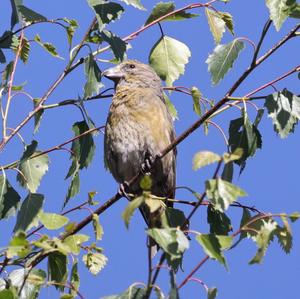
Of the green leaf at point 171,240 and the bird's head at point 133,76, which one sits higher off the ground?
the bird's head at point 133,76

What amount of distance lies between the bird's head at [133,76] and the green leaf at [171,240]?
363cm

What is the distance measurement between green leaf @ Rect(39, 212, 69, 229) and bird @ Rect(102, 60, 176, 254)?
8.30 feet

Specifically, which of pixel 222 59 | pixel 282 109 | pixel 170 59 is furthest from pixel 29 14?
pixel 282 109

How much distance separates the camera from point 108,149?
240 inches

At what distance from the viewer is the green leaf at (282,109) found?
387cm

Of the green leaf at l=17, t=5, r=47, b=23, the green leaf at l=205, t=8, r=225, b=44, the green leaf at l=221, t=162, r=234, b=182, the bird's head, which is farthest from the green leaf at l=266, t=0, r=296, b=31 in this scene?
the bird's head

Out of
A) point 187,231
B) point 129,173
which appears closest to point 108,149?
point 129,173

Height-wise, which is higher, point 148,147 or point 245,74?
point 245,74

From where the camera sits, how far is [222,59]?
4066mm

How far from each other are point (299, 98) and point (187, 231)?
111cm

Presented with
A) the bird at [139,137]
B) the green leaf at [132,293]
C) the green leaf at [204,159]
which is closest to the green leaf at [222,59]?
the green leaf at [132,293]

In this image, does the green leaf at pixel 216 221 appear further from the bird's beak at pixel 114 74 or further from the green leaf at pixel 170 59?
the bird's beak at pixel 114 74

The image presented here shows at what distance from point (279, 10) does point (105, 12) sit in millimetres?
823

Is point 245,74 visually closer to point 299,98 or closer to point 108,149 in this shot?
point 299,98
